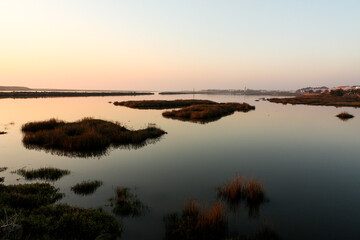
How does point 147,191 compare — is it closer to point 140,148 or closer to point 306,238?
point 306,238

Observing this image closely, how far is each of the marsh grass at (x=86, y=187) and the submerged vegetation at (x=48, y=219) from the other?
1708mm

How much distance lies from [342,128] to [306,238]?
3745 centimetres

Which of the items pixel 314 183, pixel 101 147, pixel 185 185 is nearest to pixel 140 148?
pixel 101 147

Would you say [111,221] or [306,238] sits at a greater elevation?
[111,221]

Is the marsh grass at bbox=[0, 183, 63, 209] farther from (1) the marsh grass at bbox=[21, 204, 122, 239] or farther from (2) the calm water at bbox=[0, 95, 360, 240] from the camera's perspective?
(1) the marsh grass at bbox=[21, 204, 122, 239]

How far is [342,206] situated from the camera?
11898 mm

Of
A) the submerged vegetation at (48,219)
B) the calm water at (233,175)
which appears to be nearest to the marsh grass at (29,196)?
the submerged vegetation at (48,219)

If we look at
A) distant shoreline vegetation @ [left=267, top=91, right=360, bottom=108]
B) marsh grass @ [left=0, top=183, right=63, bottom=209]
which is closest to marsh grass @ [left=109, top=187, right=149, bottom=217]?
marsh grass @ [left=0, top=183, right=63, bottom=209]

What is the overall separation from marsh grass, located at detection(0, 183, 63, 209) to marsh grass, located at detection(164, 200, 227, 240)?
6355 mm

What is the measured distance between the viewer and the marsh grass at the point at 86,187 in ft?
41.9

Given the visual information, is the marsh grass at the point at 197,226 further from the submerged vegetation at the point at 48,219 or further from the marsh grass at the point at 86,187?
the marsh grass at the point at 86,187

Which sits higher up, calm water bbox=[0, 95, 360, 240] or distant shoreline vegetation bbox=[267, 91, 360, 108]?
distant shoreline vegetation bbox=[267, 91, 360, 108]

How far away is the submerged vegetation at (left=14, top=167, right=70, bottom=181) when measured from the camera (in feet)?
48.5

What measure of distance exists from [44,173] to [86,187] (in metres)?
4.47
